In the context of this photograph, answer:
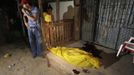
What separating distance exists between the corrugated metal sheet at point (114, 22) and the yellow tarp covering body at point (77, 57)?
0.88 meters

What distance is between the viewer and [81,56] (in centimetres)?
329

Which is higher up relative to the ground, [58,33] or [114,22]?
[114,22]

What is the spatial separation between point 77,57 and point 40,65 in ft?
3.30

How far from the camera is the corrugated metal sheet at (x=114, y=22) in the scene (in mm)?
3264

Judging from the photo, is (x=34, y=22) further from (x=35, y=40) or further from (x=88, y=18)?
(x=88, y=18)

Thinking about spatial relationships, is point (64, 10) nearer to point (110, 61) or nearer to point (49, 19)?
point (49, 19)

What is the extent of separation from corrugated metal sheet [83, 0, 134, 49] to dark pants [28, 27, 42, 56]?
171cm

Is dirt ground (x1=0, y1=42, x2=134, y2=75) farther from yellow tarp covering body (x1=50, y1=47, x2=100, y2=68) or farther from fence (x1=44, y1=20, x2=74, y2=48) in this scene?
fence (x1=44, y1=20, x2=74, y2=48)

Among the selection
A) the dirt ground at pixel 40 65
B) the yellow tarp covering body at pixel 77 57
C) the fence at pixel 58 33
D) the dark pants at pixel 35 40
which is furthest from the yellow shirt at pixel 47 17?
the dirt ground at pixel 40 65

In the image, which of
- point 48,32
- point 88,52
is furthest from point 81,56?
point 48,32

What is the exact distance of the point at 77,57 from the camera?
3.27 metres

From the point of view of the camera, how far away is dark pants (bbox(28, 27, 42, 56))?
335 cm

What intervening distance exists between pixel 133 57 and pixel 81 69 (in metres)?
1.43

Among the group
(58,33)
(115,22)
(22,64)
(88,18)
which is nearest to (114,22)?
(115,22)
